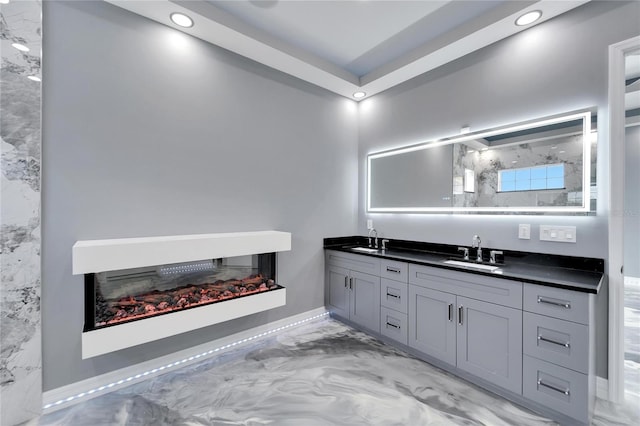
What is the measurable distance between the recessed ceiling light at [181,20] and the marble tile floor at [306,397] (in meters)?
2.79

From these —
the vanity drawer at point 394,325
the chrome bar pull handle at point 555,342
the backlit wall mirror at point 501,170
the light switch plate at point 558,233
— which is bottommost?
the vanity drawer at point 394,325

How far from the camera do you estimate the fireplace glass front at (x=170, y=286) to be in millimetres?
1855

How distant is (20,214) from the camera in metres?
1.67

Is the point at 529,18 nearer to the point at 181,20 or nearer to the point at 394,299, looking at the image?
the point at 394,299

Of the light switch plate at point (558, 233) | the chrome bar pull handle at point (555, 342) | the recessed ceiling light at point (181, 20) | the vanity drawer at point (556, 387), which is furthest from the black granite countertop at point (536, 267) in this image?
the recessed ceiling light at point (181, 20)

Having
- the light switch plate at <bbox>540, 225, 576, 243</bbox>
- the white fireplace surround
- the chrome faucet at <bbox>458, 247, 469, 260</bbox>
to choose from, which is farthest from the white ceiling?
the chrome faucet at <bbox>458, 247, 469, 260</bbox>

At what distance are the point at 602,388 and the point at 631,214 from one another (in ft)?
3.97

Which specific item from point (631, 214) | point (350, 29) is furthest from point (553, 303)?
point (350, 29)

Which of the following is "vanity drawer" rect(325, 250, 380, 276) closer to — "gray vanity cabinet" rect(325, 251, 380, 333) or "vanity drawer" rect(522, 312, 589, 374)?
"gray vanity cabinet" rect(325, 251, 380, 333)

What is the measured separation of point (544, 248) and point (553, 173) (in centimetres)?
59

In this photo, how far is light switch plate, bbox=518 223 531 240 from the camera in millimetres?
2256

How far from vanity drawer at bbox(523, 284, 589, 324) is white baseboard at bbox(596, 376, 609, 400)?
771 mm

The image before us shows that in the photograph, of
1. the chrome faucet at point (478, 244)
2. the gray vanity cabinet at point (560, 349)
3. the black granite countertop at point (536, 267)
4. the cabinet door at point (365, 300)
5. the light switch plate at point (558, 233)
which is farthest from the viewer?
the cabinet door at point (365, 300)

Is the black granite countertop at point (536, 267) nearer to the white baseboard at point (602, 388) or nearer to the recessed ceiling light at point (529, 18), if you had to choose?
the white baseboard at point (602, 388)
